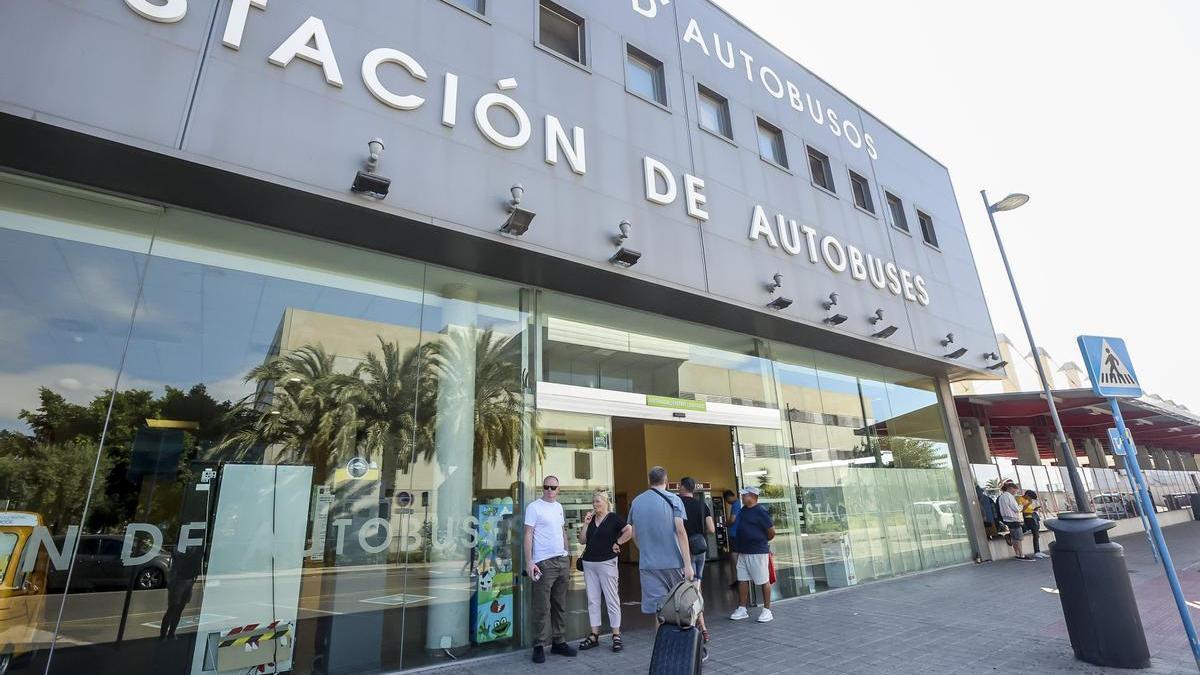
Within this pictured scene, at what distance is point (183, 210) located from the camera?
5.82 metres

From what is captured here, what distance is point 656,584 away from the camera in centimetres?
590

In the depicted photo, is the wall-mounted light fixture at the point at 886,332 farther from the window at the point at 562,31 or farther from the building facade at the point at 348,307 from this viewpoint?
the window at the point at 562,31

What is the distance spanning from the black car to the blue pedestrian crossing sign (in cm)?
910

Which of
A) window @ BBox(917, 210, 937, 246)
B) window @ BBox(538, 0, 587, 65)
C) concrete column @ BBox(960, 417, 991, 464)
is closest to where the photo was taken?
window @ BBox(538, 0, 587, 65)

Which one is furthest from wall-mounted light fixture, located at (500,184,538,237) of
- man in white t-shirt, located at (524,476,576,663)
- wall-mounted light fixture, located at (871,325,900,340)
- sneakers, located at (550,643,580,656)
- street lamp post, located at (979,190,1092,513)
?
street lamp post, located at (979,190,1092,513)

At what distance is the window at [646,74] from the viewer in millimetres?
9266

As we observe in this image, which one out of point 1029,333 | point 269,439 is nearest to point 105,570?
point 269,439

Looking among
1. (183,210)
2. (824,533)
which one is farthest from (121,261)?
(824,533)

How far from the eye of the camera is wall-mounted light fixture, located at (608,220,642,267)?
24.2ft

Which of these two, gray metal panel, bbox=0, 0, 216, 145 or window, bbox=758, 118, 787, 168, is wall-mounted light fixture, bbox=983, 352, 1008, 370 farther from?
gray metal panel, bbox=0, 0, 216, 145

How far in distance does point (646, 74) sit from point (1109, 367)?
764 centimetres

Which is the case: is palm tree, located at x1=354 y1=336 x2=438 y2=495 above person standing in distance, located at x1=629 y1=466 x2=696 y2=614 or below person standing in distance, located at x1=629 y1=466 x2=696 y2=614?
above

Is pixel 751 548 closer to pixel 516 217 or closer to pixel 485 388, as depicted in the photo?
pixel 485 388

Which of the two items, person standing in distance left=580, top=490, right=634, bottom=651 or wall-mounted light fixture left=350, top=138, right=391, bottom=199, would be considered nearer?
wall-mounted light fixture left=350, top=138, right=391, bottom=199
